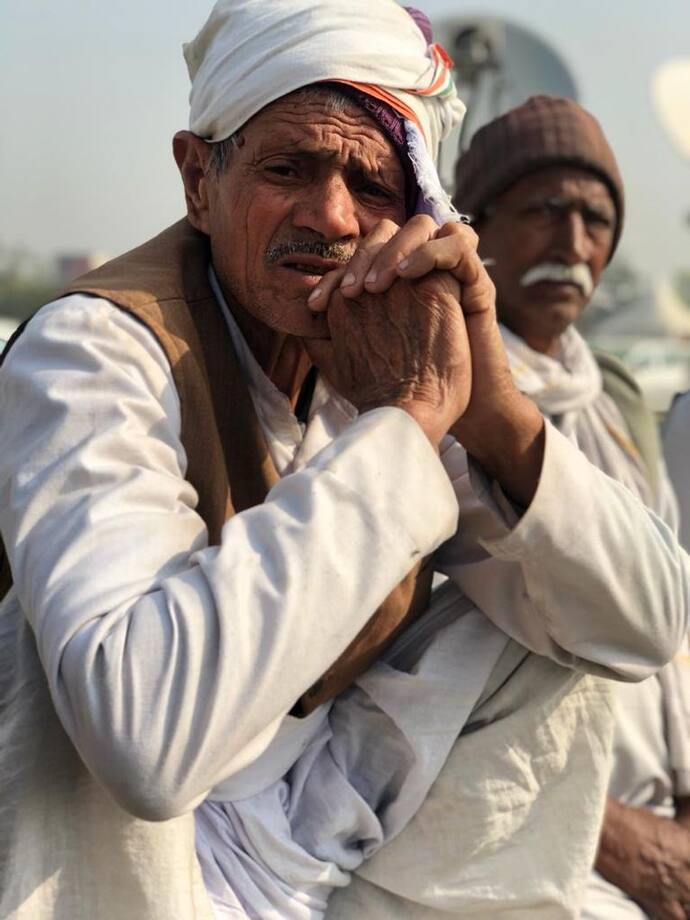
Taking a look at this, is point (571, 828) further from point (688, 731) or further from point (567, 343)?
point (567, 343)

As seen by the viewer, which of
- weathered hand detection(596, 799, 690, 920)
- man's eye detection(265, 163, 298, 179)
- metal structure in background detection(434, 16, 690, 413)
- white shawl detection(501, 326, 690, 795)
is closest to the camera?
Answer: man's eye detection(265, 163, 298, 179)

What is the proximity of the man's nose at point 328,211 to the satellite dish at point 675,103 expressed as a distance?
13.4 metres

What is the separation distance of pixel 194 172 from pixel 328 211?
0.38 metres

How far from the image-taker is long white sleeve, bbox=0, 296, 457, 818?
1.75 metres

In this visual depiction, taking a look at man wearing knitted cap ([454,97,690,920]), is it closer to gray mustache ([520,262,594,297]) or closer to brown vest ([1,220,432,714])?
gray mustache ([520,262,594,297])

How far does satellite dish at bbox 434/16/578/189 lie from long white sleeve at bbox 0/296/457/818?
5.85 metres

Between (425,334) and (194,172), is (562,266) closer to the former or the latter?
(194,172)

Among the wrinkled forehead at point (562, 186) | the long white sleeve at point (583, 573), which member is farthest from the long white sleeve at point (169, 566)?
the wrinkled forehead at point (562, 186)

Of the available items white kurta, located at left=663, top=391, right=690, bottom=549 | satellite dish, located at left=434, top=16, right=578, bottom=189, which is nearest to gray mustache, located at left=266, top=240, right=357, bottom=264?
white kurta, located at left=663, top=391, right=690, bottom=549

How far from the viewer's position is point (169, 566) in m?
1.88

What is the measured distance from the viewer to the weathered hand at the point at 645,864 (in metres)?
2.97

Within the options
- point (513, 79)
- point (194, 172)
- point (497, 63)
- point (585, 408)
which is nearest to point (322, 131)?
point (194, 172)

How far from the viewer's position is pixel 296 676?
5.98 feet

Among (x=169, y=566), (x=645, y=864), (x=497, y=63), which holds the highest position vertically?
(x=169, y=566)
